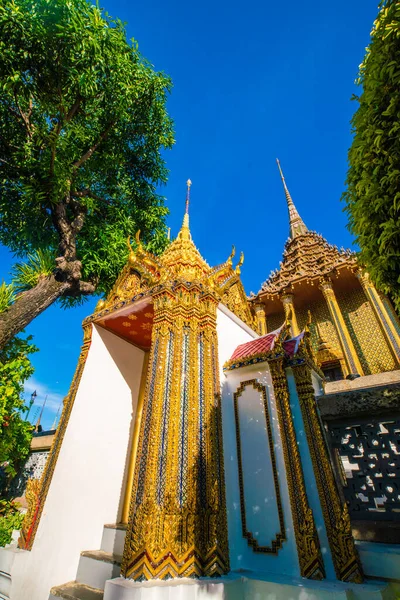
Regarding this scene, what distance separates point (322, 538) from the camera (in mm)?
3164

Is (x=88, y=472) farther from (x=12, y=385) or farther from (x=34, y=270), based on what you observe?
(x=34, y=270)

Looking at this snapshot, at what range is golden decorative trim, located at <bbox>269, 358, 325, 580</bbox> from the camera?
3061 millimetres

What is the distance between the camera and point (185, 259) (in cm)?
675

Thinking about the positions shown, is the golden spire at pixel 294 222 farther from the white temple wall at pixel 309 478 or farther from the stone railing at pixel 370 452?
the stone railing at pixel 370 452

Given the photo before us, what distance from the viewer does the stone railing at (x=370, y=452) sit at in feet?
10.2

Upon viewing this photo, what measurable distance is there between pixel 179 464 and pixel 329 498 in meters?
1.78

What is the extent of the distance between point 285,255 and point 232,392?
55.0ft

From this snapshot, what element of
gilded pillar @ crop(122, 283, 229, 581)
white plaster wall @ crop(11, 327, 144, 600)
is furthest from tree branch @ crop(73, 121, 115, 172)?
gilded pillar @ crop(122, 283, 229, 581)

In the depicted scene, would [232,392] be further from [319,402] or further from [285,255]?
[285,255]

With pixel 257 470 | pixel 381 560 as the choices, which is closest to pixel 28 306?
pixel 257 470

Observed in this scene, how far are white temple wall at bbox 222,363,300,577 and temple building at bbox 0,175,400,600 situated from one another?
0.05 feet

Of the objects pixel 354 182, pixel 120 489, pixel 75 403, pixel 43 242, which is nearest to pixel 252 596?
pixel 120 489

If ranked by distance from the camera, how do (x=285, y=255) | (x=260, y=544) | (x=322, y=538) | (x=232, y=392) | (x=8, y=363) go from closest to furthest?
(x=322, y=538)
(x=260, y=544)
(x=232, y=392)
(x=8, y=363)
(x=285, y=255)

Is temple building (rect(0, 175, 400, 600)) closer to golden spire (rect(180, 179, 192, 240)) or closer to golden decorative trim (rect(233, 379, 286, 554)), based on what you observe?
golden decorative trim (rect(233, 379, 286, 554))
